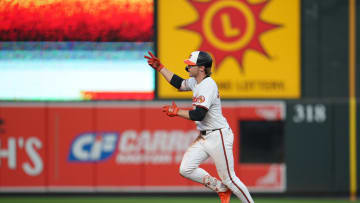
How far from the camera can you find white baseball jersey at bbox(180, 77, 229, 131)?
6.95 metres

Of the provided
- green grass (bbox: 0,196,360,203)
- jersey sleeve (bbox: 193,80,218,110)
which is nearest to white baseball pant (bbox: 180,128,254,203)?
jersey sleeve (bbox: 193,80,218,110)

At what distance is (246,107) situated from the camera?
9758mm

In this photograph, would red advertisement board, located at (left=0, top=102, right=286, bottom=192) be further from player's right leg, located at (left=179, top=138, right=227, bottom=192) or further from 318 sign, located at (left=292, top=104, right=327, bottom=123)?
player's right leg, located at (left=179, top=138, right=227, bottom=192)

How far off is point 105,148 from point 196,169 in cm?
282

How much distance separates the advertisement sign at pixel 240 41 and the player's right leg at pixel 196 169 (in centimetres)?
264

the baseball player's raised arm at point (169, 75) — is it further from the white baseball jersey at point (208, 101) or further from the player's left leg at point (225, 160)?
the player's left leg at point (225, 160)

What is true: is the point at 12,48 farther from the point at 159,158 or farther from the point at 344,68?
the point at 344,68

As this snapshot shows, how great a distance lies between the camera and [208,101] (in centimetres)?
694

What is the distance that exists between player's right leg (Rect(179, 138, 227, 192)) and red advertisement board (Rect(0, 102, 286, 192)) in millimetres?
2442

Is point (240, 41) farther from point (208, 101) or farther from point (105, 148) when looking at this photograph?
point (208, 101)

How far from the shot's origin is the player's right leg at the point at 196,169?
7.14 m

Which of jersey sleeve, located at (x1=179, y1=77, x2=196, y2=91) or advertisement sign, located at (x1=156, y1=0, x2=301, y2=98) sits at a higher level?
advertisement sign, located at (x1=156, y1=0, x2=301, y2=98)

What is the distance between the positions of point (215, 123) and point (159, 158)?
8.93 feet

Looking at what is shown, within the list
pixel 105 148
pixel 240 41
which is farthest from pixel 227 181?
pixel 240 41
